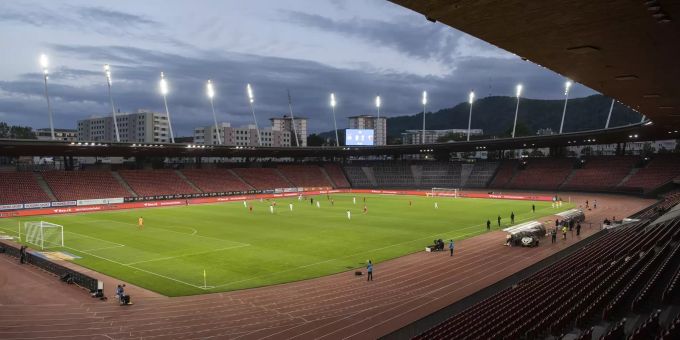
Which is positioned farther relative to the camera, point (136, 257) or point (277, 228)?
point (277, 228)

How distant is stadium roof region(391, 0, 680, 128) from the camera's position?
8203mm

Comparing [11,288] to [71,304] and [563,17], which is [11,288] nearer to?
[71,304]

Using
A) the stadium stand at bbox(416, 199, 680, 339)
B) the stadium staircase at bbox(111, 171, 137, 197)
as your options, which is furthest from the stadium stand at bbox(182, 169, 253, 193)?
the stadium stand at bbox(416, 199, 680, 339)

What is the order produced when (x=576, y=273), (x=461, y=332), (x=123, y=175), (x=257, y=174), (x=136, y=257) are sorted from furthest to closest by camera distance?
(x=257, y=174)
(x=123, y=175)
(x=136, y=257)
(x=576, y=273)
(x=461, y=332)

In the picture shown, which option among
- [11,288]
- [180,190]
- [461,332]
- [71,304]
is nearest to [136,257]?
[11,288]

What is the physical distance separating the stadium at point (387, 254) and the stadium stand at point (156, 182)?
13.5 ft

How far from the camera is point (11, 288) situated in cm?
2453

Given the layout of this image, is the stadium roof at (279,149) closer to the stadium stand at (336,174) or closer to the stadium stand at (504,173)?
the stadium stand at (336,174)

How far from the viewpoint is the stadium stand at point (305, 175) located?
101 metres

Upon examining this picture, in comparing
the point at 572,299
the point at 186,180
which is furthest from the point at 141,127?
the point at 572,299

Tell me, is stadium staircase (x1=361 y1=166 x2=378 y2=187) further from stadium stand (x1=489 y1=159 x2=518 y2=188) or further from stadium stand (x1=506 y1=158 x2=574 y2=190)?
stadium stand (x1=506 y1=158 x2=574 y2=190)

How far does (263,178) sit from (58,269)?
69974mm

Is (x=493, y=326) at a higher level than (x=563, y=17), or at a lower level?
lower

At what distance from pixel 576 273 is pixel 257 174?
81520 millimetres
